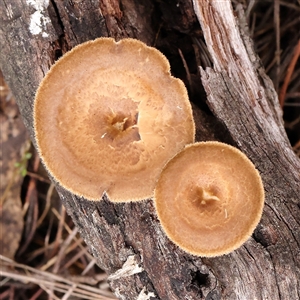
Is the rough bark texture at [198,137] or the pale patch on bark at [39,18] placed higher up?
the pale patch on bark at [39,18]

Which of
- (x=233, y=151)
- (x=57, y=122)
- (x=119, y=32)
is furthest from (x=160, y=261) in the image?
(x=119, y=32)

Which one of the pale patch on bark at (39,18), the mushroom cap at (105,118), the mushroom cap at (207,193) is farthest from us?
the pale patch on bark at (39,18)

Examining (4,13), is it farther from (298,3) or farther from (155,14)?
(298,3)

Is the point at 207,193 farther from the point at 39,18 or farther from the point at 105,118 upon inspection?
the point at 39,18

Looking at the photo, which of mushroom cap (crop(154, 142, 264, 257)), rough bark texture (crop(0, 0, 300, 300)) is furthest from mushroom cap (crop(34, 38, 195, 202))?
rough bark texture (crop(0, 0, 300, 300))

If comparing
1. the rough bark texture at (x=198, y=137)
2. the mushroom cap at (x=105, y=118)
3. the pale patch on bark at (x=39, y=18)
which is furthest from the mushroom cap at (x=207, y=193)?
the pale patch on bark at (x=39, y=18)

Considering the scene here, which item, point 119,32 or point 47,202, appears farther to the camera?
point 47,202

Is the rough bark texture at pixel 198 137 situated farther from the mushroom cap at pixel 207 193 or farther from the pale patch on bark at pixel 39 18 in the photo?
the mushroom cap at pixel 207 193
